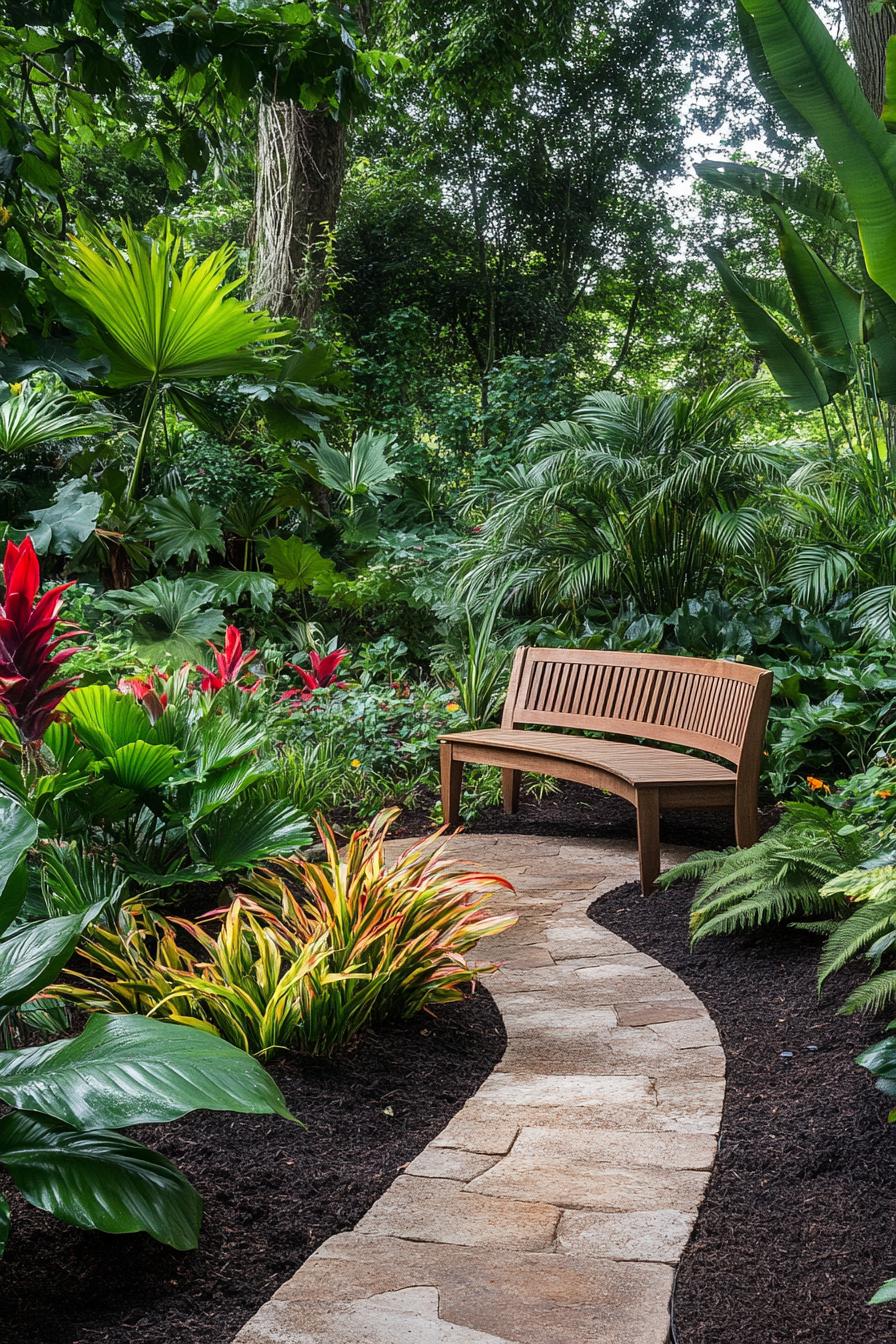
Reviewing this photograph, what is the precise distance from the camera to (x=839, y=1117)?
102 inches

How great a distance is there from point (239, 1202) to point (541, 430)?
677 cm

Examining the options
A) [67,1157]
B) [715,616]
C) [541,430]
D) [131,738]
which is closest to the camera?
[67,1157]

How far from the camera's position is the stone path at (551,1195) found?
1.88m

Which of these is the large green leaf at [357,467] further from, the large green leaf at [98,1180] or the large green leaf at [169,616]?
the large green leaf at [98,1180]

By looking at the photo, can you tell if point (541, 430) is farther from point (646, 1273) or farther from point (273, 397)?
point (646, 1273)

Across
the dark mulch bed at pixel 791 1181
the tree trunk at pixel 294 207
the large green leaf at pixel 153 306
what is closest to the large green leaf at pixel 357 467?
the tree trunk at pixel 294 207

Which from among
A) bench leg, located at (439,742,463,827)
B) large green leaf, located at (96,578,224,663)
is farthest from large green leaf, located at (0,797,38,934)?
large green leaf, located at (96,578,224,663)

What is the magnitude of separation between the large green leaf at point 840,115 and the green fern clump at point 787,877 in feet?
8.03

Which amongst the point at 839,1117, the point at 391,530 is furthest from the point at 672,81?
the point at 839,1117

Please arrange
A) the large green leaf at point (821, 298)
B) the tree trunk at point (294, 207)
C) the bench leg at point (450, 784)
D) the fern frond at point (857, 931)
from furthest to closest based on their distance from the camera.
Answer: the tree trunk at point (294, 207) → the large green leaf at point (821, 298) → the bench leg at point (450, 784) → the fern frond at point (857, 931)

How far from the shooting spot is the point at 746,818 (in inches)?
188

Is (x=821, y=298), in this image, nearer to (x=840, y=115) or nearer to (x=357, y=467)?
(x=840, y=115)

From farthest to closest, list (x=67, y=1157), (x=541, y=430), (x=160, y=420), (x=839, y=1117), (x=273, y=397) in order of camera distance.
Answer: (x=160, y=420) → (x=273, y=397) → (x=541, y=430) → (x=839, y=1117) → (x=67, y=1157)

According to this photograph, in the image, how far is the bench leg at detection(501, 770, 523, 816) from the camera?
637cm
